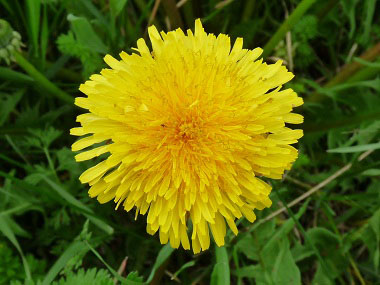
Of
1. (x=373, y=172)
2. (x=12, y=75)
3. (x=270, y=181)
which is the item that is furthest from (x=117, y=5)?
(x=373, y=172)

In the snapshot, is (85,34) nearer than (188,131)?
No

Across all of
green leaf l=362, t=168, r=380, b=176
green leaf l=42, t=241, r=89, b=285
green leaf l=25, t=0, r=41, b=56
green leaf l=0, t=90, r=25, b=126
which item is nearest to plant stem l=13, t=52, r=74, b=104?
green leaf l=25, t=0, r=41, b=56

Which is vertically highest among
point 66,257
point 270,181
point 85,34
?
point 85,34

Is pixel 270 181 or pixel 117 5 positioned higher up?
pixel 117 5

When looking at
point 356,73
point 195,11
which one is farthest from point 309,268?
point 195,11

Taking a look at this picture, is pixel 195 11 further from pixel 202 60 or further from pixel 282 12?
pixel 202 60

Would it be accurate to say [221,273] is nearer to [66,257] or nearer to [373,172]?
[66,257]

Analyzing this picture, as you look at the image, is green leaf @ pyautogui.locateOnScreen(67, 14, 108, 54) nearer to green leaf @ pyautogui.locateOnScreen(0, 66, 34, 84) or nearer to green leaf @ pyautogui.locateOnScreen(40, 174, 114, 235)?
green leaf @ pyautogui.locateOnScreen(0, 66, 34, 84)
